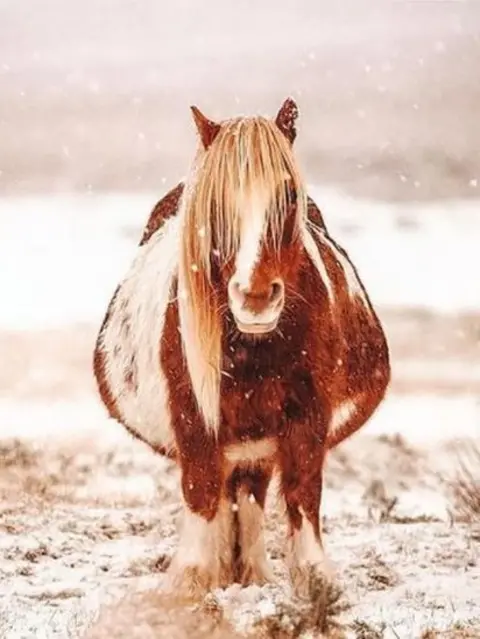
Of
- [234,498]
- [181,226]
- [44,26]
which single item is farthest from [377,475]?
[44,26]

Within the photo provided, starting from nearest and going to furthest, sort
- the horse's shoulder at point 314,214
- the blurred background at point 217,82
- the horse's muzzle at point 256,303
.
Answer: the horse's muzzle at point 256,303
the horse's shoulder at point 314,214
the blurred background at point 217,82

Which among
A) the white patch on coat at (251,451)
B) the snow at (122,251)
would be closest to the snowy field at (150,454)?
the snow at (122,251)

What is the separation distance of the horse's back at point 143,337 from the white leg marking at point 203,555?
0.19m

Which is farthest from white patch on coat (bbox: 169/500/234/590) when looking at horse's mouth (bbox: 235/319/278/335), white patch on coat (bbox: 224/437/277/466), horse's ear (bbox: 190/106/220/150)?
horse's ear (bbox: 190/106/220/150)

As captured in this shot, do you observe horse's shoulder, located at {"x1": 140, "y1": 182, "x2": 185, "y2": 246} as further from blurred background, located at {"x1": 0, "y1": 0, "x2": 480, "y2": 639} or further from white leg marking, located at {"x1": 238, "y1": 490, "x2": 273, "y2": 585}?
white leg marking, located at {"x1": 238, "y1": 490, "x2": 273, "y2": 585}

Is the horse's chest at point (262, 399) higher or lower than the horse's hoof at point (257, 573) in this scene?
higher

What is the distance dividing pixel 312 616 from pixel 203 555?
267mm

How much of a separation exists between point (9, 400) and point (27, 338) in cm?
15

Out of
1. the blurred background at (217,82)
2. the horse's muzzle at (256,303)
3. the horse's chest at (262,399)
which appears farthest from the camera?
the blurred background at (217,82)

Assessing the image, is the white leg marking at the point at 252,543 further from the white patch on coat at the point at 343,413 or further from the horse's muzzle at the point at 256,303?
the horse's muzzle at the point at 256,303

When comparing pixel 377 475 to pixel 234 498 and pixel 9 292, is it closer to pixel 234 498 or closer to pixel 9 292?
pixel 234 498

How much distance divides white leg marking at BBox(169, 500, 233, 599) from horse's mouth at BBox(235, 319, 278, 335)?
1.30 feet

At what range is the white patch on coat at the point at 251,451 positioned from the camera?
7.19ft

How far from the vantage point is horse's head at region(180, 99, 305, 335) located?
6.84 ft
